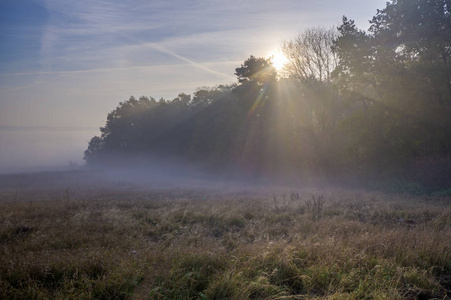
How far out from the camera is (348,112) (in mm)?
31188

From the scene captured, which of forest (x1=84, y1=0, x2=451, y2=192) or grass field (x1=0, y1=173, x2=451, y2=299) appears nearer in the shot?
grass field (x1=0, y1=173, x2=451, y2=299)

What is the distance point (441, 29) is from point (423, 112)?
5834mm

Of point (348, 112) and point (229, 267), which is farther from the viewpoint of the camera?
point (348, 112)

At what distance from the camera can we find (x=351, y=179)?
27.6 meters

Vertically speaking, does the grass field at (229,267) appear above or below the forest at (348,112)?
below

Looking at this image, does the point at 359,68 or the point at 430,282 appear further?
the point at 359,68

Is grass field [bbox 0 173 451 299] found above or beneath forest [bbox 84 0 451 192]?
beneath

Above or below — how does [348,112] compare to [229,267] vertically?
above

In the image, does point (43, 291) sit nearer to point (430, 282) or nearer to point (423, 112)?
point (430, 282)

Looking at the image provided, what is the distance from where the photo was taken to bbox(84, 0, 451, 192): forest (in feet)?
76.0

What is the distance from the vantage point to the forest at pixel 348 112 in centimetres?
2316

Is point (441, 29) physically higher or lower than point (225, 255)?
higher

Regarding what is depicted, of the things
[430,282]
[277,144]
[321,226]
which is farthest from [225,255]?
[277,144]

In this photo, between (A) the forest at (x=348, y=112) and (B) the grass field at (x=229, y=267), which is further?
(A) the forest at (x=348, y=112)
